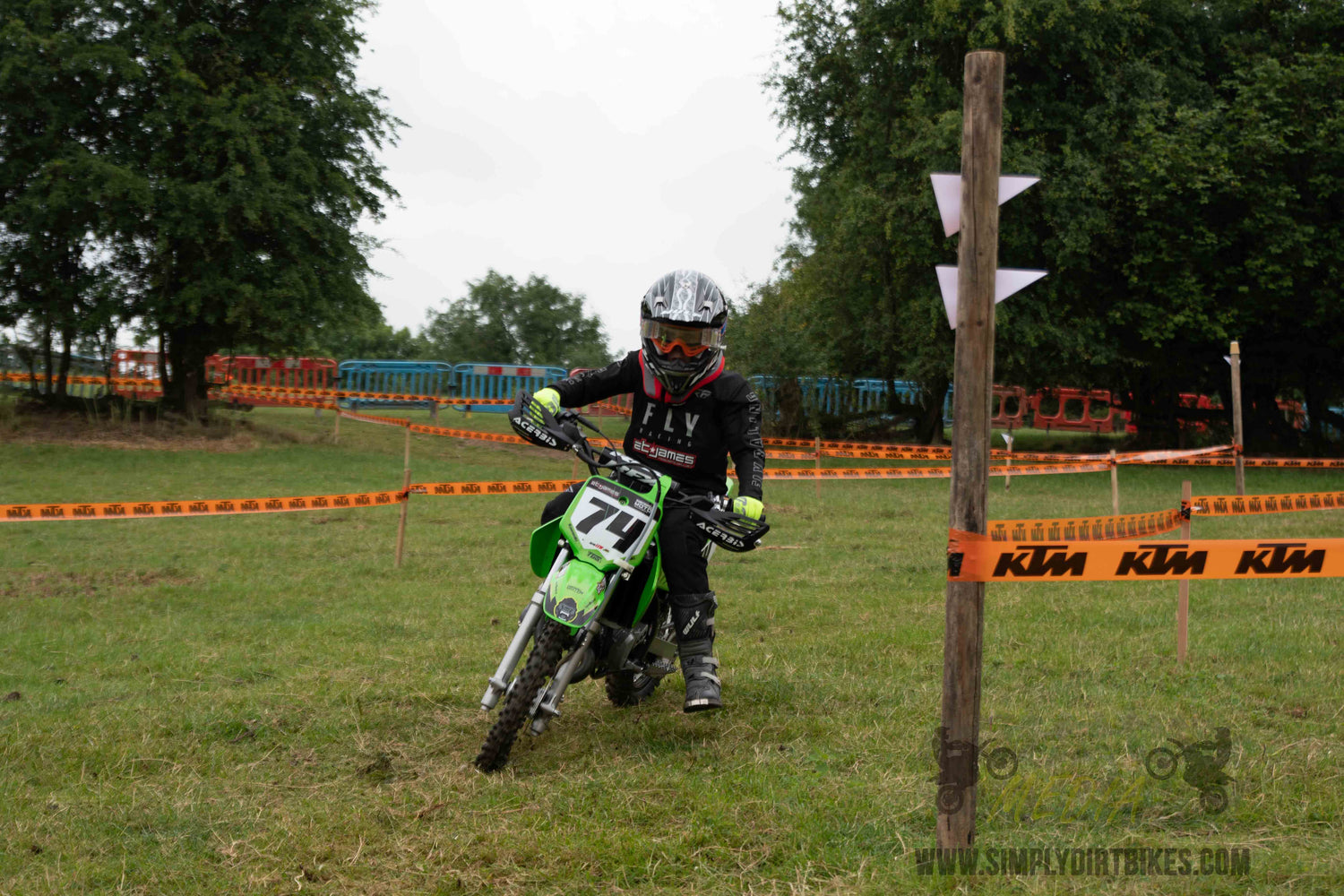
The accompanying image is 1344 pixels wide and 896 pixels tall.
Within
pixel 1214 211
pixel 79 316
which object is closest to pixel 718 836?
pixel 79 316

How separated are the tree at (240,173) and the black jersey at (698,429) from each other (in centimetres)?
2020

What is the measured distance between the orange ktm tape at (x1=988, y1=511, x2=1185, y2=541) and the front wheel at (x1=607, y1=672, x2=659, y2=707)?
4535 mm

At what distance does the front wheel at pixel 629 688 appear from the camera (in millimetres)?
6387

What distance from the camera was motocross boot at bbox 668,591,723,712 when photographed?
575 cm

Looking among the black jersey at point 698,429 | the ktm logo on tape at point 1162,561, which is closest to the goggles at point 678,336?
the black jersey at point 698,429

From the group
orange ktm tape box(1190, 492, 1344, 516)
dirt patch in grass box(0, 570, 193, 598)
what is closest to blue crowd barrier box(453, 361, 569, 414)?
dirt patch in grass box(0, 570, 193, 598)

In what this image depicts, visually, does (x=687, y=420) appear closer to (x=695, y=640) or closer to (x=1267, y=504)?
(x=695, y=640)

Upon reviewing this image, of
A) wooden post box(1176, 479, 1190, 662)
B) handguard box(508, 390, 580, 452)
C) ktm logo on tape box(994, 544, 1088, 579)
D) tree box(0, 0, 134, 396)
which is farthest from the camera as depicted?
tree box(0, 0, 134, 396)

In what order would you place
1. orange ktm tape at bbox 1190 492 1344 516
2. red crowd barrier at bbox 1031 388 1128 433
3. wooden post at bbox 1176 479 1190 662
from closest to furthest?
wooden post at bbox 1176 479 1190 662 < orange ktm tape at bbox 1190 492 1344 516 < red crowd barrier at bbox 1031 388 1128 433

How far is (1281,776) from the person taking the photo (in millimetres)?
5035

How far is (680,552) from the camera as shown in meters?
5.77

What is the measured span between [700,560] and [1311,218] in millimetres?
26534

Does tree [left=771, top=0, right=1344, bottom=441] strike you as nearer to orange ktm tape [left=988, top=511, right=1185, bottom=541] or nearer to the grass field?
orange ktm tape [left=988, top=511, right=1185, bottom=541]

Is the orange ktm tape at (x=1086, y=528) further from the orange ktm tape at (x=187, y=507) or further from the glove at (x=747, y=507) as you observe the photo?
the orange ktm tape at (x=187, y=507)
